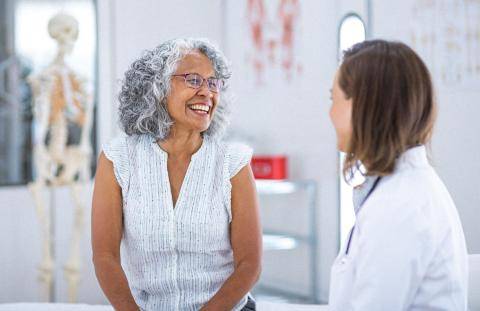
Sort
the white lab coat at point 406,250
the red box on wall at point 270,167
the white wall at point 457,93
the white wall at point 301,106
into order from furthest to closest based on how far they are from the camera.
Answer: the red box on wall at point 270,167, the white wall at point 301,106, the white wall at point 457,93, the white lab coat at point 406,250

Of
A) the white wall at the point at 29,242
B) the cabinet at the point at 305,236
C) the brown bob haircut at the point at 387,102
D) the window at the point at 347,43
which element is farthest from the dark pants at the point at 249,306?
the white wall at the point at 29,242

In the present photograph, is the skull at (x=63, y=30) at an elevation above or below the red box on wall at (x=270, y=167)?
above

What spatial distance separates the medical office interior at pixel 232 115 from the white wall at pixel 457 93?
0.05 feet

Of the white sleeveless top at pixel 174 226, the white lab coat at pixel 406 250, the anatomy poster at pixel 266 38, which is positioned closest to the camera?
the white lab coat at pixel 406 250

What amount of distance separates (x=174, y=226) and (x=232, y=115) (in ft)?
7.16

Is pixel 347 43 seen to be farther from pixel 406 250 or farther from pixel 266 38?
pixel 406 250

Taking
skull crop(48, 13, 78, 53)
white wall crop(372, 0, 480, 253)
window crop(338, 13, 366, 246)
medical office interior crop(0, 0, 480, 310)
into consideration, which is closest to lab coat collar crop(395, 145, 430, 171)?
white wall crop(372, 0, 480, 253)

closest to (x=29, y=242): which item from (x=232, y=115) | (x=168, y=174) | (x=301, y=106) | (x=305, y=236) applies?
(x=232, y=115)

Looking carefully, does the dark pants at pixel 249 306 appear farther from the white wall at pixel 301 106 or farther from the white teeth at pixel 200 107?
the white wall at pixel 301 106

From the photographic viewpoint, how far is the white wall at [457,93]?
3.33 meters

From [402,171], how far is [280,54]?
133 inches

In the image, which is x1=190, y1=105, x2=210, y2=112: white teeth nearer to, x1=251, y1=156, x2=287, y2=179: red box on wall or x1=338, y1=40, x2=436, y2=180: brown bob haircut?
x1=338, y1=40, x2=436, y2=180: brown bob haircut

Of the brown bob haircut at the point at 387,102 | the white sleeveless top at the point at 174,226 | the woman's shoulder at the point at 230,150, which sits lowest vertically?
the white sleeveless top at the point at 174,226

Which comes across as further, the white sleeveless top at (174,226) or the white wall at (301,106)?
the white wall at (301,106)
